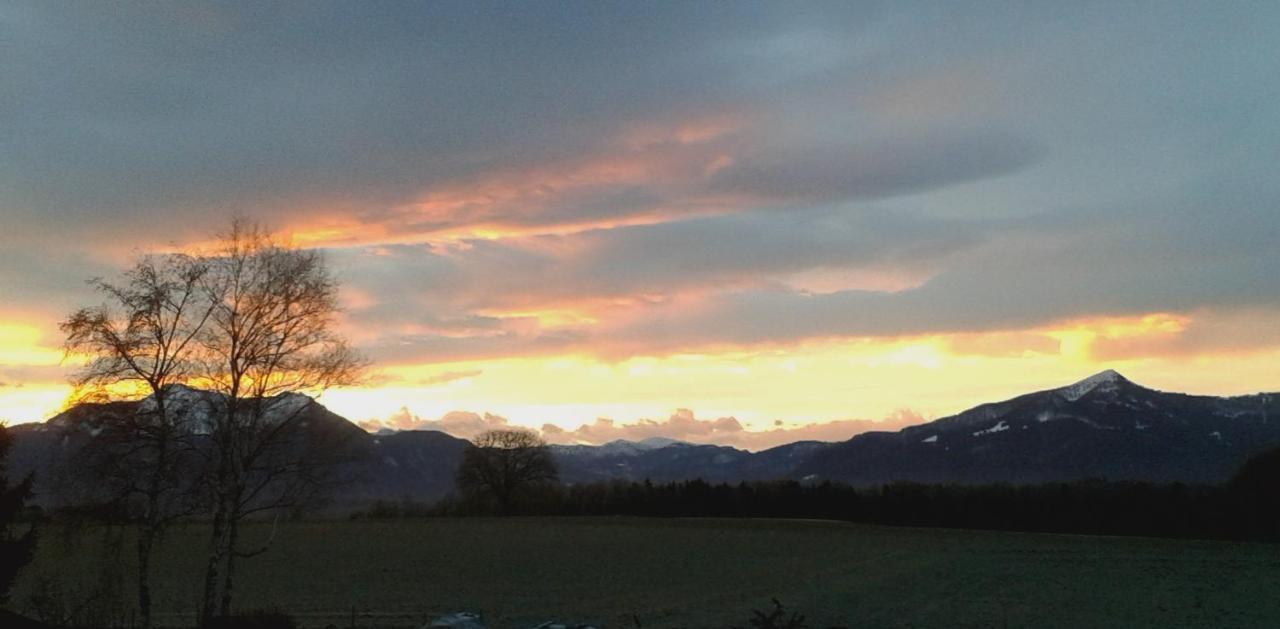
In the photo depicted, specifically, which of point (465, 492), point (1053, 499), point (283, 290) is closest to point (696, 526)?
point (1053, 499)

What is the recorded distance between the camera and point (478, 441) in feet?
438

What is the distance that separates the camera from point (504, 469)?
412ft

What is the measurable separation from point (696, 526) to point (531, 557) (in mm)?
26872

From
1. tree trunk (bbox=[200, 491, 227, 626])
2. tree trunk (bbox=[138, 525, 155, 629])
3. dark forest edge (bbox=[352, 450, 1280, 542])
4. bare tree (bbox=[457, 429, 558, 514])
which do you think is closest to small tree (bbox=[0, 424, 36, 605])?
tree trunk (bbox=[138, 525, 155, 629])

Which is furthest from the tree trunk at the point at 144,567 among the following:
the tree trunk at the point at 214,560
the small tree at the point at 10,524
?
the small tree at the point at 10,524

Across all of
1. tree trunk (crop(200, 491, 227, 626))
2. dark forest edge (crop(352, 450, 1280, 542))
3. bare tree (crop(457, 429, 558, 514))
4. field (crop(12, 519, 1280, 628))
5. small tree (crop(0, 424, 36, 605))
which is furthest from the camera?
bare tree (crop(457, 429, 558, 514))

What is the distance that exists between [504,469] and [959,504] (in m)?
59.6

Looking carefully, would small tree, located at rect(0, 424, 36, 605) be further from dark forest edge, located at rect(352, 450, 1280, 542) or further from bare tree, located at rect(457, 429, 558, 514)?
bare tree, located at rect(457, 429, 558, 514)

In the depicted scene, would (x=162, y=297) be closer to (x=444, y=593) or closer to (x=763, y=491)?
(x=444, y=593)

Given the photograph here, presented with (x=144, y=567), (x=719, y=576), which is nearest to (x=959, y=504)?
(x=719, y=576)

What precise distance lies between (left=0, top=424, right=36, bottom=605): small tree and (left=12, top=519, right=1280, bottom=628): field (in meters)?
4.53

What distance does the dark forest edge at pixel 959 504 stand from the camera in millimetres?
76375

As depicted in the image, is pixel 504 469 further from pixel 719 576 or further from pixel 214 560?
pixel 214 560

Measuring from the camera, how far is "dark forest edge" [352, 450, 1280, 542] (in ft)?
251
